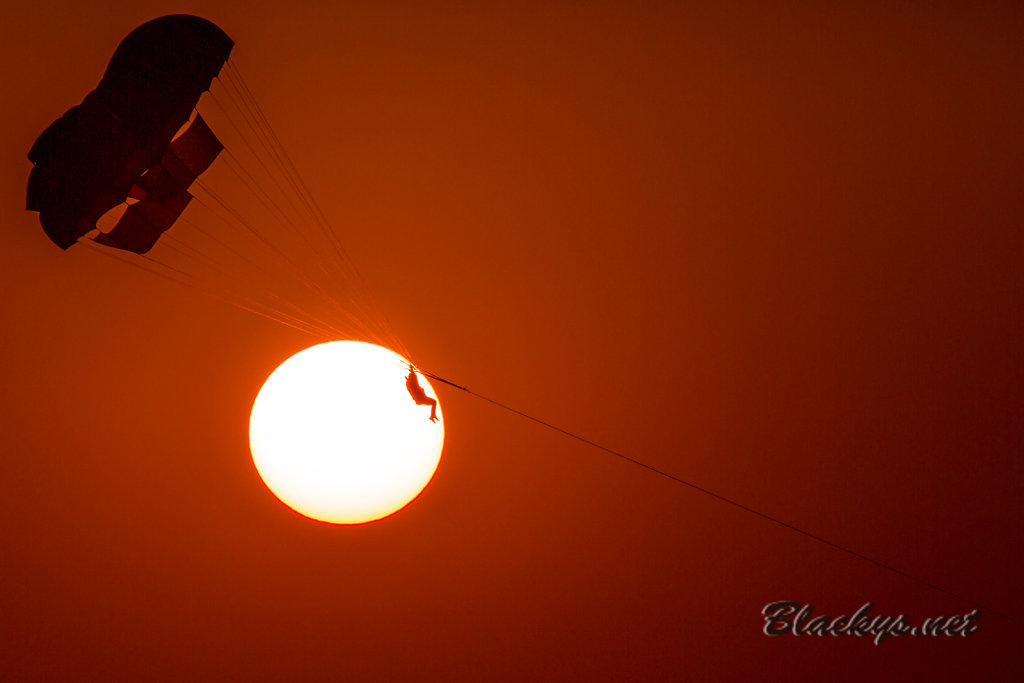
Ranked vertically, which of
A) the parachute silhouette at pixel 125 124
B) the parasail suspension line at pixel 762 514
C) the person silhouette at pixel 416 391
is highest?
the parasail suspension line at pixel 762 514

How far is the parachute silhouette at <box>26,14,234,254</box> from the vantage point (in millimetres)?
1824

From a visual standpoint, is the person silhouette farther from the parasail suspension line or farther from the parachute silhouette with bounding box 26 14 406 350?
the parasail suspension line

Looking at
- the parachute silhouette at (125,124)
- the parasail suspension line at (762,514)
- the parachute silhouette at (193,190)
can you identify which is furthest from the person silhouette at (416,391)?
the parasail suspension line at (762,514)

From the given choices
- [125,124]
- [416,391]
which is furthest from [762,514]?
[125,124]

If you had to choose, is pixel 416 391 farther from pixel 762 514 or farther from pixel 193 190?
pixel 762 514

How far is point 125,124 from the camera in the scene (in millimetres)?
1836

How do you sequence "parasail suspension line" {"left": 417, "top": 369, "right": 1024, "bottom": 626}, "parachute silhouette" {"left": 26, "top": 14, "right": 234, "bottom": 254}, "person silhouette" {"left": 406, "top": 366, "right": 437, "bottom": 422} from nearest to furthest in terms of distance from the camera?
"parachute silhouette" {"left": 26, "top": 14, "right": 234, "bottom": 254}, "person silhouette" {"left": 406, "top": 366, "right": 437, "bottom": 422}, "parasail suspension line" {"left": 417, "top": 369, "right": 1024, "bottom": 626}

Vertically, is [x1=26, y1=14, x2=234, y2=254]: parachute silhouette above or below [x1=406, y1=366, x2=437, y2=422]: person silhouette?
above

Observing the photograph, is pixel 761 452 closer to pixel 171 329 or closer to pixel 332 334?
pixel 332 334

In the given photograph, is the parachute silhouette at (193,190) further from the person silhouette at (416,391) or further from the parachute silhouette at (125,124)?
the person silhouette at (416,391)

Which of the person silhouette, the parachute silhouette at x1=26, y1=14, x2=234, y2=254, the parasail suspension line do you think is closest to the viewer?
the parachute silhouette at x1=26, y1=14, x2=234, y2=254

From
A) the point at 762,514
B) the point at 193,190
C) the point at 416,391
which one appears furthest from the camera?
the point at 762,514

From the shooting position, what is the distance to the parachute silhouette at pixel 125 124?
182 cm

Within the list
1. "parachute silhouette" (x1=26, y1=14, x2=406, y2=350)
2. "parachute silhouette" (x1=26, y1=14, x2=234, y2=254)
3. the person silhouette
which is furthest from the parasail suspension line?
"parachute silhouette" (x1=26, y1=14, x2=234, y2=254)
